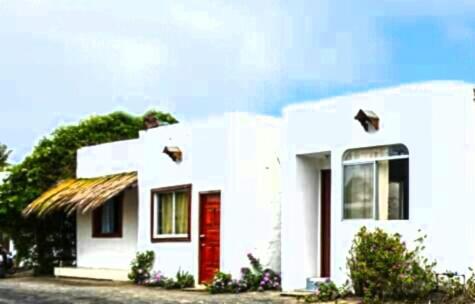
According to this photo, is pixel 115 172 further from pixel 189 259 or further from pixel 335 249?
pixel 335 249

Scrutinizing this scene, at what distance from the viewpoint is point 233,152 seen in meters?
19.0

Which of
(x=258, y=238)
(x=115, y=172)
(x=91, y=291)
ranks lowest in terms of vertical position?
(x=91, y=291)

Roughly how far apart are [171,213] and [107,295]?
12.3ft

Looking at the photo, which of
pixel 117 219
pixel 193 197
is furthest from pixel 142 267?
pixel 117 219

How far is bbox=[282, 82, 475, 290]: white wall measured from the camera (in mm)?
14438

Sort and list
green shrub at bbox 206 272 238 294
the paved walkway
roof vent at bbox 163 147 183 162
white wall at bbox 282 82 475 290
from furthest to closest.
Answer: roof vent at bbox 163 147 183 162
green shrub at bbox 206 272 238 294
the paved walkway
white wall at bbox 282 82 475 290

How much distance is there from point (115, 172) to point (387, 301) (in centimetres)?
1100

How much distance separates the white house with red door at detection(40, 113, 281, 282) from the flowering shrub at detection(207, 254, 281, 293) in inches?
9.1

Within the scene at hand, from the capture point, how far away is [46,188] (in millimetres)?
25891

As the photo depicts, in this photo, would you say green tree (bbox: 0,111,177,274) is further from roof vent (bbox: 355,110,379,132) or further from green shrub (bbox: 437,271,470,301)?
green shrub (bbox: 437,271,470,301)

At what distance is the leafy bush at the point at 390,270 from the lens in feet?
47.8

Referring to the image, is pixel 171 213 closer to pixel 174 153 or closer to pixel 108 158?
pixel 174 153

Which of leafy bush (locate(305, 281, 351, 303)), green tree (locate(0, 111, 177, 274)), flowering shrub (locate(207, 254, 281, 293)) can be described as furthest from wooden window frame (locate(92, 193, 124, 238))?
leafy bush (locate(305, 281, 351, 303))

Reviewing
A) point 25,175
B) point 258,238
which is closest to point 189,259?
point 258,238
